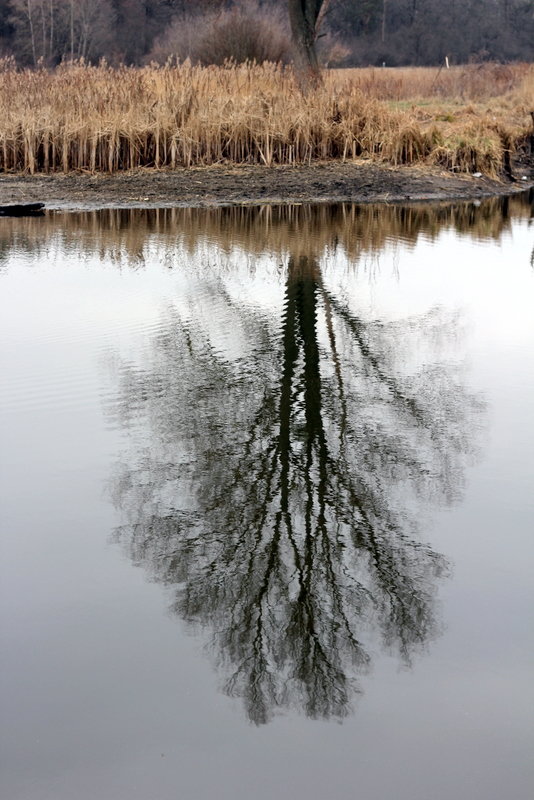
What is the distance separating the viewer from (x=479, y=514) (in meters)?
4.36

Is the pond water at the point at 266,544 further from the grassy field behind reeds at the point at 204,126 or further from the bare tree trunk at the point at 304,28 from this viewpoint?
the bare tree trunk at the point at 304,28

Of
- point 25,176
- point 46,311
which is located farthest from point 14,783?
point 25,176

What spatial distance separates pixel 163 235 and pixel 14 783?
29.1 feet

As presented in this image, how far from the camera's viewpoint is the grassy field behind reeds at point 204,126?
49.9ft

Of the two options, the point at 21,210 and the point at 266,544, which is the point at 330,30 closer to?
the point at 21,210

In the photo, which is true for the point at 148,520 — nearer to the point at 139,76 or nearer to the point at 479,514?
the point at 479,514

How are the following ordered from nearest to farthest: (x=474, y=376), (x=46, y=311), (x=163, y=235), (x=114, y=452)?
(x=114, y=452), (x=474, y=376), (x=46, y=311), (x=163, y=235)

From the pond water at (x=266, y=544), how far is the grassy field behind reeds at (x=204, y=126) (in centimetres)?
768

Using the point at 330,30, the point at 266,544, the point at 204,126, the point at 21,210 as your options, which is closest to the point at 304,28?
the point at 204,126

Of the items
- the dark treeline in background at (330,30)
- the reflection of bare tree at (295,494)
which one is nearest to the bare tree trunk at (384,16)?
the dark treeline in background at (330,30)

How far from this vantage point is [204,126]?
15.6 m

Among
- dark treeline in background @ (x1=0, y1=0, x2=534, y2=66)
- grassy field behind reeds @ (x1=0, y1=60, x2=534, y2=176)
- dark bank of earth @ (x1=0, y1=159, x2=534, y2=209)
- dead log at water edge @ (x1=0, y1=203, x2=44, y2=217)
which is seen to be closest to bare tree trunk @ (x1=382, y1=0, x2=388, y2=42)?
dark treeline in background @ (x1=0, y1=0, x2=534, y2=66)

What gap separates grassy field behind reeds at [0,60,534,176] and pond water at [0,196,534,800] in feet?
25.2

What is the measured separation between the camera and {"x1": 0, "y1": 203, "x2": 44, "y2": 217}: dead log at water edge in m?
12.9
